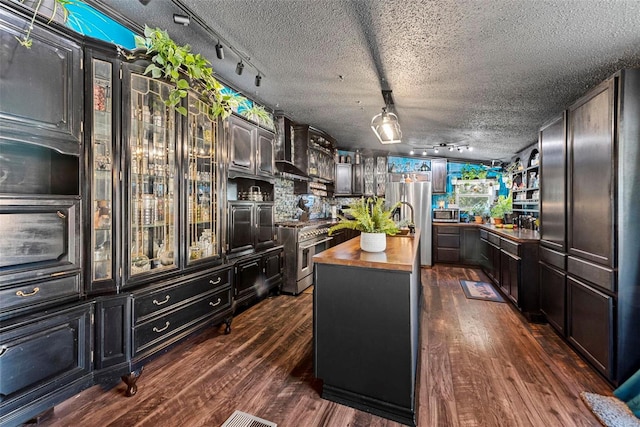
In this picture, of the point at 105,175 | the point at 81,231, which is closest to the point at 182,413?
the point at 81,231

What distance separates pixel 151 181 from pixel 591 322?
370 cm

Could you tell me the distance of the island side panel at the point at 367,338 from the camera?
5.51 feet

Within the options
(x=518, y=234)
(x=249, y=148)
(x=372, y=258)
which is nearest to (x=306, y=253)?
(x=249, y=148)

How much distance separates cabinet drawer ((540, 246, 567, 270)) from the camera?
265 centimetres

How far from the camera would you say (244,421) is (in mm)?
1673

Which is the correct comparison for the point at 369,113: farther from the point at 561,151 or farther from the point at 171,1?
the point at 171,1

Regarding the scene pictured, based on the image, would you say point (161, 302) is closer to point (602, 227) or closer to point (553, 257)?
point (602, 227)

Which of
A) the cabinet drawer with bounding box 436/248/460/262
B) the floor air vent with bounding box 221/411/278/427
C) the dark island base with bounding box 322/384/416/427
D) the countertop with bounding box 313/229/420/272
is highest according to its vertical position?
the countertop with bounding box 313/229/420/272

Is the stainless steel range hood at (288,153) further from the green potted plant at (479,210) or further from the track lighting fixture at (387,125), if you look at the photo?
the green potted plant at (479,210)

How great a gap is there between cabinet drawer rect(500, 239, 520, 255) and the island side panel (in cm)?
237

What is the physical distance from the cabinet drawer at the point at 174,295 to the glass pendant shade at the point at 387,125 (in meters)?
2.17

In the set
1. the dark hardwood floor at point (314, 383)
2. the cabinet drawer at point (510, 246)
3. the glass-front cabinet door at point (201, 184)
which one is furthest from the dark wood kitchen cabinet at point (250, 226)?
the cabinet drawer at point (510, 246)

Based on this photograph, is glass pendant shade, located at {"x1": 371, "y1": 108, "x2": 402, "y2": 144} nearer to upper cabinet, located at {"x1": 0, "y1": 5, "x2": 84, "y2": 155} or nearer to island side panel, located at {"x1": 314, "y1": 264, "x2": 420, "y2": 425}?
island side panel, located at {"x1": 314, "y1": 264, "x2": 420, "y2": 425}

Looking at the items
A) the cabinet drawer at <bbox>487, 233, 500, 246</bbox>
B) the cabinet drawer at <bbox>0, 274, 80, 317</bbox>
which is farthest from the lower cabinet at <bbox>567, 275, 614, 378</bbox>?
the cabinet drawer at <bbox>0, 274, 80, 317</bbox>
